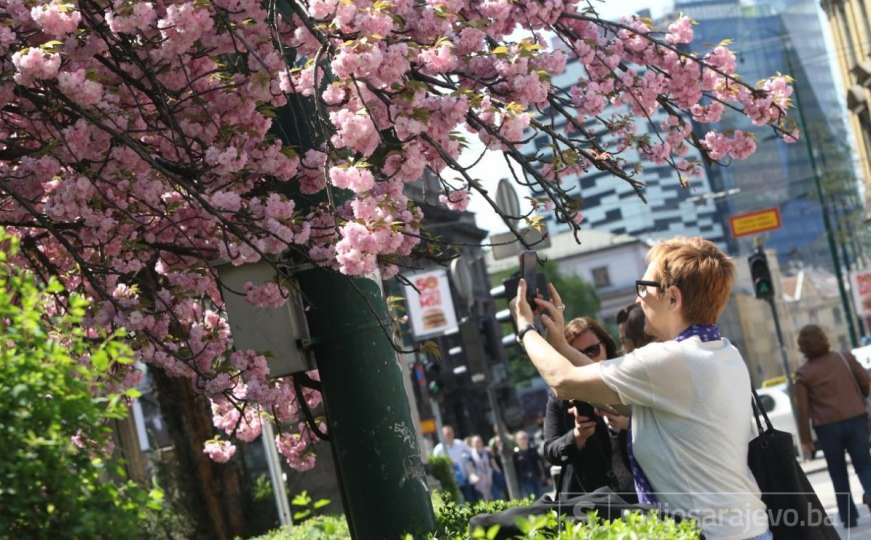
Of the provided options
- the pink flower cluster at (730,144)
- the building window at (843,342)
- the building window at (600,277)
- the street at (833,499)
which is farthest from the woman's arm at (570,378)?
the building window at (843,342)

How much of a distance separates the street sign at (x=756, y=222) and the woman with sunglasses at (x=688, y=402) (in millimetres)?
29661

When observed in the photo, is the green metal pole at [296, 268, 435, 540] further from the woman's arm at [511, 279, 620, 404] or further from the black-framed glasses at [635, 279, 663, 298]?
the black-framed glasses at [635, 279, 663, 298]

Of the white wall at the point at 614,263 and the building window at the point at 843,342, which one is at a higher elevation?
the white wall at the point at 614,263

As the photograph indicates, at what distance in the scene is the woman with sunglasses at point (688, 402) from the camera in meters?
4.54

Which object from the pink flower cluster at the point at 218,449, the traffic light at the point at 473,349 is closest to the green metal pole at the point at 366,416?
the pink flower cluster at the point at 218,449

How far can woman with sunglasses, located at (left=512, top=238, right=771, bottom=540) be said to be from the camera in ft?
14.9

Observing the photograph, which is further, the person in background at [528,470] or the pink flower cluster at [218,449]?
the person in background at [528,470]

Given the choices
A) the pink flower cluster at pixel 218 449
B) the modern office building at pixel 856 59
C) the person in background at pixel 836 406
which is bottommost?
the person in background at pixel 836 406

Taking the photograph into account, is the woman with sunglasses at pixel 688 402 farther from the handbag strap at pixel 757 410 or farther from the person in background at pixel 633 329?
the person in background at pixel 633 329

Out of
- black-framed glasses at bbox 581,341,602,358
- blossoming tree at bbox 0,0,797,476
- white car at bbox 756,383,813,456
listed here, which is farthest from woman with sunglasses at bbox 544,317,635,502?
white car at bbox 756,383,813,456

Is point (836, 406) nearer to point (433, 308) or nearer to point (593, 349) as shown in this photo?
point (593, 349)

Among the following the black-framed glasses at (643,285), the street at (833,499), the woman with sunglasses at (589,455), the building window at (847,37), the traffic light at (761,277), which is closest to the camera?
the black-framed glasses at (643,285)

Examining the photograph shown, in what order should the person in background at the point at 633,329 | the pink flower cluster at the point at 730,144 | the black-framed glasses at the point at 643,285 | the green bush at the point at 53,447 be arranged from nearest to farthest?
the green bush at the point at 53,447 → the black-framed glasses at the point at 643,285 → the person in background at the point at 633,329 → the pink flower cluster at the point at 730,144

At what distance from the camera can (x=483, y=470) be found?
29453mm
